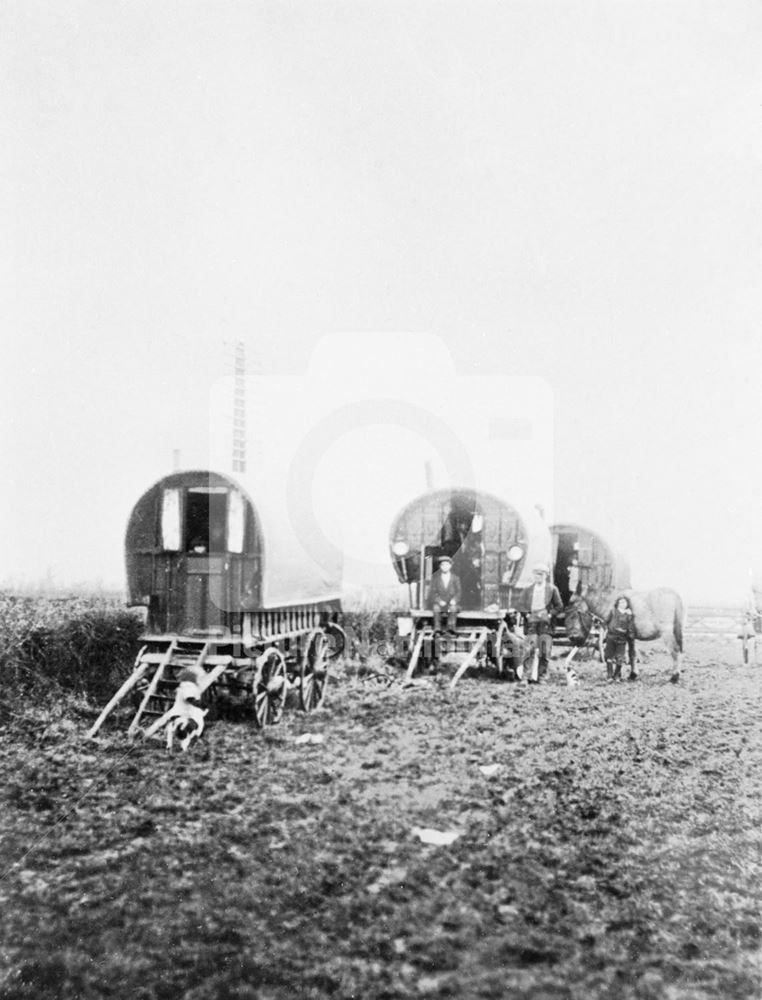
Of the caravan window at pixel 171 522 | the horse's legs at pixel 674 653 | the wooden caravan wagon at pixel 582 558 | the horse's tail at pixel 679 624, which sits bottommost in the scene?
the horse's legs at pixel 674 653

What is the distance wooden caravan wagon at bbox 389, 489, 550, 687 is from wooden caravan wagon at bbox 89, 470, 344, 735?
131 inches

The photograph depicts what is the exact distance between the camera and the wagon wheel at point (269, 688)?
7.61 meters

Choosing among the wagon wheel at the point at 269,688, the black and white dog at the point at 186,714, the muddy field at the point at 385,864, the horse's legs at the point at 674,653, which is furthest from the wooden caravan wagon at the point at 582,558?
the black and white dog at the point at 186,714

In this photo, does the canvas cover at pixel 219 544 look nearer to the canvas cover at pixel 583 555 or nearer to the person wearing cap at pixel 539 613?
the person wearing cap at pixel 539 613

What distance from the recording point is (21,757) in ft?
21.4

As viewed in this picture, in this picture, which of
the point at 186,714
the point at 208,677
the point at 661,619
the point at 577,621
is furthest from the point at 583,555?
the point at 186,714

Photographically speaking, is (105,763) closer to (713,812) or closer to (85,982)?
(85,982)

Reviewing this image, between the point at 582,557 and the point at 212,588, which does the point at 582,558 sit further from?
the point at 212,588

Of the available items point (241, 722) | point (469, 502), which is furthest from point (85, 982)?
point (469, 502)

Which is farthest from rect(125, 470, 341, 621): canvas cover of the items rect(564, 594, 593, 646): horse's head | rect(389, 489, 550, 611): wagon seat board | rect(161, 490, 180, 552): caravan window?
rect(564, 594, 593, 646): horse's head

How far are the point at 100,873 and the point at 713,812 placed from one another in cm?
417

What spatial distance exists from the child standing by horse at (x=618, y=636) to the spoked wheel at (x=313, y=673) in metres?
4.70

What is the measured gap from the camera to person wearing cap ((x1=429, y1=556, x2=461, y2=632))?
11.2 m

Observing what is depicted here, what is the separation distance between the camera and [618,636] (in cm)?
1123
